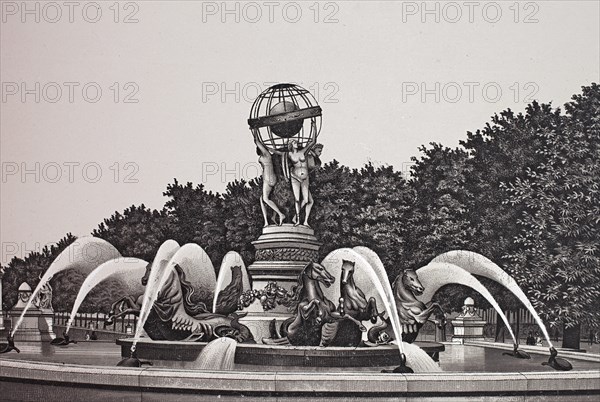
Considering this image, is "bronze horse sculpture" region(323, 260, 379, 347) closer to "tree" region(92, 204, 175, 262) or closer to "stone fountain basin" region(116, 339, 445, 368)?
"stone fountain basin" region(116, 339, 445, 368)

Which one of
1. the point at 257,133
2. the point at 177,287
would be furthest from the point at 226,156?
the point at 177,287

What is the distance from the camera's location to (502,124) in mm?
31812

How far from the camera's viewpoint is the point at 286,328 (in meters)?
17.5

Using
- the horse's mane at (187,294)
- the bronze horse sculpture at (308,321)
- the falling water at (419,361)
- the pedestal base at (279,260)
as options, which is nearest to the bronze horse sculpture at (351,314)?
the bronze horse sculpture at (308,321)

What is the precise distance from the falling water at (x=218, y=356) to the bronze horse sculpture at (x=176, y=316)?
1547 mm

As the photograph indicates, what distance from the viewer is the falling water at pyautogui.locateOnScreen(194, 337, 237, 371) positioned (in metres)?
16.0

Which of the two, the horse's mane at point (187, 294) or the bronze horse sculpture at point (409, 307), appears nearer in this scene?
the bronze horse sculpture at point (409, 307)

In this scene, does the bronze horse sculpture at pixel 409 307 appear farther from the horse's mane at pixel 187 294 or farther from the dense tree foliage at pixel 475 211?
the horse's mane at pixel 187 294

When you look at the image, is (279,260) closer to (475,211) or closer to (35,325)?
(35,325)

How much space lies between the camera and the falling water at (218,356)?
52.6 feet

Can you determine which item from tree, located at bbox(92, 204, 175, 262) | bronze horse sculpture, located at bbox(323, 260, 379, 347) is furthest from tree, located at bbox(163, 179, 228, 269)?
bronze horse sculpture, located at bbox(323, 260, 379, 347)

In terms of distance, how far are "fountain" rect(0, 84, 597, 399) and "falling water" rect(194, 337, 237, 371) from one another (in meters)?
0.02

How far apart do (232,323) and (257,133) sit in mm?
4928

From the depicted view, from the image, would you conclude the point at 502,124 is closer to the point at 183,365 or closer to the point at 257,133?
the point at 257,133
